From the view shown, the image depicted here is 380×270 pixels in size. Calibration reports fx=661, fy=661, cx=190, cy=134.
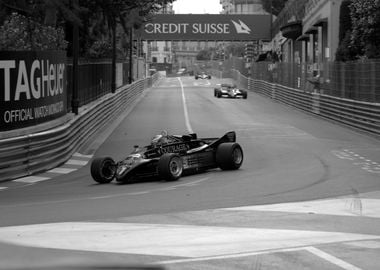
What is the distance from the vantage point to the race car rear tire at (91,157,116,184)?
513 inches

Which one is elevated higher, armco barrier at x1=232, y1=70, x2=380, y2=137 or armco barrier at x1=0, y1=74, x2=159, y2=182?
armco barrier at x1=232, y1=70, x2=380, y2=137

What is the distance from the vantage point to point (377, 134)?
76.0 ft

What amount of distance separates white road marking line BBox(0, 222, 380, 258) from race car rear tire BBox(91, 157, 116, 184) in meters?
4.55

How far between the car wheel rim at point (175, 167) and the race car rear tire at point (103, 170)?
4.14ft

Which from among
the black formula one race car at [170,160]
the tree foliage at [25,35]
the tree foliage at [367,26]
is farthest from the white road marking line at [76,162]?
the tree foliage at [367,26]

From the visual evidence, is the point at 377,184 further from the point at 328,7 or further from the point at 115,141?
the point at 328,7

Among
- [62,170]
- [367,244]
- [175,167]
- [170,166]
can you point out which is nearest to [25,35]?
[62,170]

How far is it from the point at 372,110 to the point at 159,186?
13.4m

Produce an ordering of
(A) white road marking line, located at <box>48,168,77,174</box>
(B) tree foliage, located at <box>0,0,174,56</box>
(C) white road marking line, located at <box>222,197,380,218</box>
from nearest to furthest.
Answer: (C) white road marking line, located at <box>222,197,380,218</box>
(A) white road marking line, located at <box>48,168,77,174</box>
(B) tree foliage, located at <box>0,0,174,56</box>

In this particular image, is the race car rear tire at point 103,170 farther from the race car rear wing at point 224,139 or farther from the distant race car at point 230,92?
the distant race car at point 230,92

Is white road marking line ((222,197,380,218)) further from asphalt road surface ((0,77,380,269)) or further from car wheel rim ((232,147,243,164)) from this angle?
car wheel rim ((232,147,243,164))

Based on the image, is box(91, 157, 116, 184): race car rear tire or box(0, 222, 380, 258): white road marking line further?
box(91, 157, 116, 184): race car rear tire

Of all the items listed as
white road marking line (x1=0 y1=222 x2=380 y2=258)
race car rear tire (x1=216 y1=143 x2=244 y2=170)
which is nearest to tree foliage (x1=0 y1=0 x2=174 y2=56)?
race car rear tire (x1=216 y1=143 x2=244 y2=170)

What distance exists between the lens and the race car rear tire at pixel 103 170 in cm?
1303
